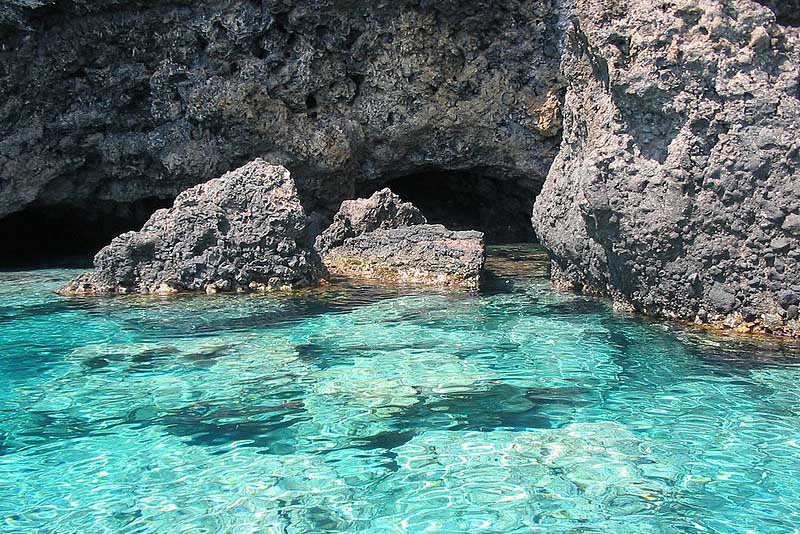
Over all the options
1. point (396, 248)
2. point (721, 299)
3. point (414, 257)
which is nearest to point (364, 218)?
point (396, 248)

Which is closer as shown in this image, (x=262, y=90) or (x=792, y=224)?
(x=792, y=224)

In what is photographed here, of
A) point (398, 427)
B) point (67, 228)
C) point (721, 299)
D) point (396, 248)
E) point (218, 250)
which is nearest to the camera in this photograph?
point (398, 427)

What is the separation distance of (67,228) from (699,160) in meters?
13.5

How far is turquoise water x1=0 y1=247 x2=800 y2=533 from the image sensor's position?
355 cm

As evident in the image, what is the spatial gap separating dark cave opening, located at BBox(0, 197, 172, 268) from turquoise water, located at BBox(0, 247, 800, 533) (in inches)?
311

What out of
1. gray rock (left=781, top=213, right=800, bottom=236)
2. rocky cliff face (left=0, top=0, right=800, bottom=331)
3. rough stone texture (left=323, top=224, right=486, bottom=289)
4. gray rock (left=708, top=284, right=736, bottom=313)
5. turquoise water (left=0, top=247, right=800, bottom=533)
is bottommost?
turquoise water (left=0, top=247, right=800, bottom=533)

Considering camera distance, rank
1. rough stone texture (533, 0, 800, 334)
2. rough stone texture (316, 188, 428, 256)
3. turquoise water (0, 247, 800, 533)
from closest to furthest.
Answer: turquoise water (0, 247, 800, 533) < rough stone texture (533, 0, 800, 334) < rough stone texture (316, 188, 428, 256)

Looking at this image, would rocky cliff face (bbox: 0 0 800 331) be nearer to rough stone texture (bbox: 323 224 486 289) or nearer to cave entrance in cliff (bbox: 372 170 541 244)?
cave entrance in cliff (bbox: 372 170 541 244)

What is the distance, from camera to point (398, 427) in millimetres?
4535

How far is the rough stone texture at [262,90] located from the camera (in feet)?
40.2

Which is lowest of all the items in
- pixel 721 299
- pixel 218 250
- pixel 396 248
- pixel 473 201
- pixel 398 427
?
pixel 398 427

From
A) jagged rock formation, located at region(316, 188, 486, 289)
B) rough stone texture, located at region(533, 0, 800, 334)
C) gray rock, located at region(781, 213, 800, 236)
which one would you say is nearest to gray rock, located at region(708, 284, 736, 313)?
rough stone texture, located at region(533, 0, 800, 334)

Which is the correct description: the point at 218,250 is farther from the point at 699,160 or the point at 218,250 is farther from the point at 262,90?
the point at 699,160

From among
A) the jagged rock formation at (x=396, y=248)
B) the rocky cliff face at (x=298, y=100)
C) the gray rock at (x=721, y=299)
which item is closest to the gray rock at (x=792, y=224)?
the gray rock at (x=721, y=299)
